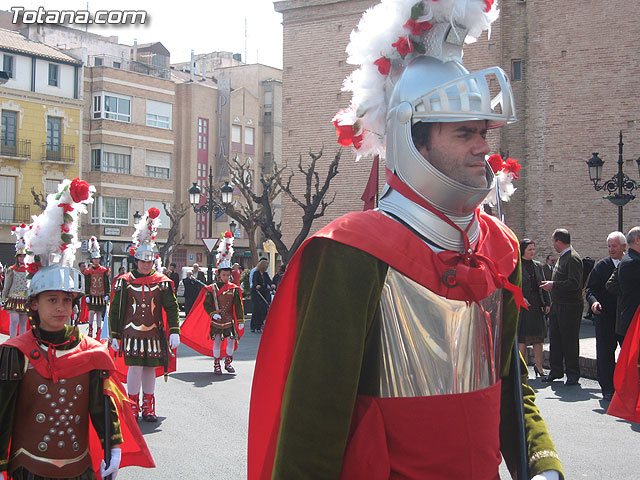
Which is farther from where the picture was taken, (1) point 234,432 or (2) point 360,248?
(1) point 234,432

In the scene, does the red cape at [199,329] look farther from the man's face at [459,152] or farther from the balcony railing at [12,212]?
the balcony railing at [12,212]

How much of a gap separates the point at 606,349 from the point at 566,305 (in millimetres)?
1290

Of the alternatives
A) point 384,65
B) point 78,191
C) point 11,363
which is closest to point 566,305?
point 78,191

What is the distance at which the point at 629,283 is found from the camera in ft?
29.6

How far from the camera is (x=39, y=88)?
50.5 meters

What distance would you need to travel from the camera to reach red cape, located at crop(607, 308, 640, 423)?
8064mm

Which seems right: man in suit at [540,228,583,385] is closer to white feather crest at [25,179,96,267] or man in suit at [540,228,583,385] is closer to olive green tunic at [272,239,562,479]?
white feather crest at [25,179,96,267]

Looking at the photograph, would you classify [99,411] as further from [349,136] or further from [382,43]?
[382,43]

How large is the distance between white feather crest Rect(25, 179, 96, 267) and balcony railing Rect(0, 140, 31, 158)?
46.4 m

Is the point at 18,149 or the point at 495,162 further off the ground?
the point at 18,149

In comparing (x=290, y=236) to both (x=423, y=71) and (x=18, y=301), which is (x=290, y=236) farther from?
(x=423, y=71)

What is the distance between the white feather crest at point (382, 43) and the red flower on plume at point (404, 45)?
0.09 feet

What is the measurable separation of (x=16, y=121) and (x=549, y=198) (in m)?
33.2

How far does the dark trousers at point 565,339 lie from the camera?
11.2 m
